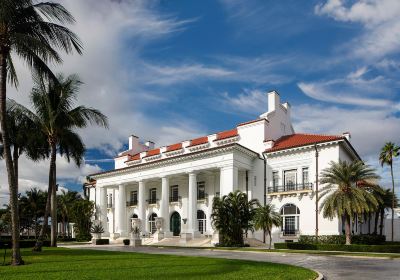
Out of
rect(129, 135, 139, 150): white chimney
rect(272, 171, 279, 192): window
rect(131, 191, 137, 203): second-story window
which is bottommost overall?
rect(131, 191, 137, 203): second-story window

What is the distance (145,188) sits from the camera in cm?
5241

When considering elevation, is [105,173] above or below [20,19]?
below

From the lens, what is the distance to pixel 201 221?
45625 millimetres

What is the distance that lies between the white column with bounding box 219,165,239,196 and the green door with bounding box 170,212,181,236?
11.1 meters

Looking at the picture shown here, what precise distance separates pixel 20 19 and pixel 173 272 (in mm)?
13230

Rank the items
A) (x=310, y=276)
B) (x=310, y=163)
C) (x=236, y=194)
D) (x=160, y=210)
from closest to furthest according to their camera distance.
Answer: (x=310, y=276) < (x=236, y=194) < (x=310, y=163) < (x=160, y=210)

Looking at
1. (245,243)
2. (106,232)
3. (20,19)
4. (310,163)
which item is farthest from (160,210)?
(20,19)

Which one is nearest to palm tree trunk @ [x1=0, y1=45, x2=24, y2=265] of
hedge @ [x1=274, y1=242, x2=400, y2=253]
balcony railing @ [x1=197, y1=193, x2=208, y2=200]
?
hedge @ [x1=274, y1=242, x2=400, y2=253]

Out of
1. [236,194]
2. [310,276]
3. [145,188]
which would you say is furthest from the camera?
[145,188]

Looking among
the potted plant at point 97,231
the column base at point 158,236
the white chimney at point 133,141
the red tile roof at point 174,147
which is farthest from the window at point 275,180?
the white chimney at point 133,141

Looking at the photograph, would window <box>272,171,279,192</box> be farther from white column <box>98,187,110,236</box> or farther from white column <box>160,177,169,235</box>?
white column <box>98,187,110,236</box>

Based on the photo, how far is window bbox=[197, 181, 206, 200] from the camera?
4599 centimetres

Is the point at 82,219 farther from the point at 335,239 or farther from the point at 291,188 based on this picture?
the point at 335,239

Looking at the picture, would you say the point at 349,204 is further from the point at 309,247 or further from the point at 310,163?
the point at 310,163
